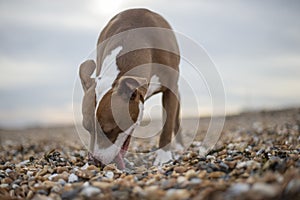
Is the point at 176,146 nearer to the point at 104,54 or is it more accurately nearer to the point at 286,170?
the point at 104,54

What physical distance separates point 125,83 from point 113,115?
39 centimetres

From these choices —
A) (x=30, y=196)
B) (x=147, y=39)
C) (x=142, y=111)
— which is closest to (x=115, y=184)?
(x=30, y=196)

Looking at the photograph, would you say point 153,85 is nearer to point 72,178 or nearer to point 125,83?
point 125,83

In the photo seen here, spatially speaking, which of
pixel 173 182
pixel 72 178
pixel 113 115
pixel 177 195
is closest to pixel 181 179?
pixel 173 182

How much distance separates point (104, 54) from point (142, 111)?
1005mm

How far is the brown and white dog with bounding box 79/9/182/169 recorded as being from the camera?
439cm

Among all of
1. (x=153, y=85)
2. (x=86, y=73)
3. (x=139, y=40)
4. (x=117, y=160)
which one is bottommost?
(x=117, y=160)

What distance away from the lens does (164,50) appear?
5891 mm

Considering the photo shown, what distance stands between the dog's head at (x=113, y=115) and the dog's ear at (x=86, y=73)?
36 centimetres

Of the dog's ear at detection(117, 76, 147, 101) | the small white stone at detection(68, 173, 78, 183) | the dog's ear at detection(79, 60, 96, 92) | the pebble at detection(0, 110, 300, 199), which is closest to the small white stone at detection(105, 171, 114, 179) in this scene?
the pebble at detection(0, 110, 300, 199)

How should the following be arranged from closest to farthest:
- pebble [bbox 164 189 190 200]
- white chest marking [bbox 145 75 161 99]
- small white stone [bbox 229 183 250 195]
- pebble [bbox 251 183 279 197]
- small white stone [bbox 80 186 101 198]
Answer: pebble [bbox 251 183 279 197] → small white stone [bbox 229 183 250 195] → pebble [bbox 164 189 190 200] → small white stone [bbox 80 186 101 198] → white chest marking [bbox 145 75 161 99]

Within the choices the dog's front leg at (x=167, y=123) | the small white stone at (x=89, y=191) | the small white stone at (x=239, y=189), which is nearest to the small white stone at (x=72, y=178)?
the small white stone at (x=89, y=191)

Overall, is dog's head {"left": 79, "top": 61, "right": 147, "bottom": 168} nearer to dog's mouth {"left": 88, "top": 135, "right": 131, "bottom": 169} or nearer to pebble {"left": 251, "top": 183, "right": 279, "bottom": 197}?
dog's mouth {"left": 88, "top": 135, "right": 131, "bottom": 169}

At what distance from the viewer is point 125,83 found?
14.2 ft
